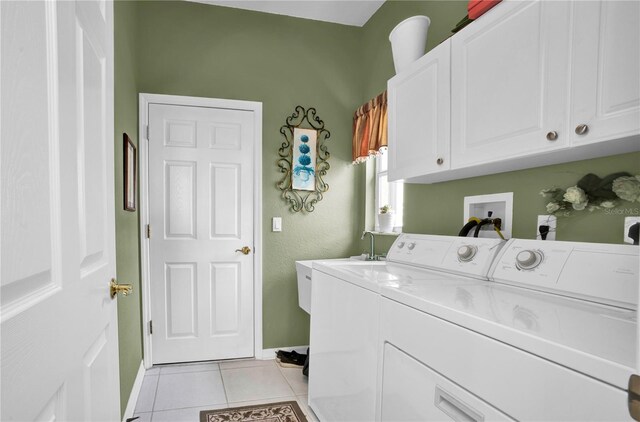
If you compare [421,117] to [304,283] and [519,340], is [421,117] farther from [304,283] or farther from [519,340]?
[304,283]

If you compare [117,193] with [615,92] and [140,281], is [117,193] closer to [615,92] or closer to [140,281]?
[140,281]

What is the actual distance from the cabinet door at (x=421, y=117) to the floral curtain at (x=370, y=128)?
59 cm

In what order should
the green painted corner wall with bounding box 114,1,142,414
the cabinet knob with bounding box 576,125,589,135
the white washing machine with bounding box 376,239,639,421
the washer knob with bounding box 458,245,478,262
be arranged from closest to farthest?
the white washing machine with bounding box 376,239,639,421
the cabinet knob with bounding box 576,125,589,135
the washer knob with bounding box 458,245,478,262
the green painted corner wall with bounding box 114,1,142,414

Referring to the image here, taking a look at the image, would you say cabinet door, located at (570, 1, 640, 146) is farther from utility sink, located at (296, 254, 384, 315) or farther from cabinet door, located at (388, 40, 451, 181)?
utility sink, located at (296, 254, 384, 315)

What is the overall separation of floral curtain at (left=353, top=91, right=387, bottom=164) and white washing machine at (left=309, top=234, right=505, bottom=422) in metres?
0.94

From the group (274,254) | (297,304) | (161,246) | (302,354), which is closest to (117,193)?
(161,246)

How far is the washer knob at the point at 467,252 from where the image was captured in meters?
1.58

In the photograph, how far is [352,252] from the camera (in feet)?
10.8

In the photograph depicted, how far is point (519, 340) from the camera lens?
80 cm

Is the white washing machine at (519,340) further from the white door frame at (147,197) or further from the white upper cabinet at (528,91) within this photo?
the white door frame at (147,197)

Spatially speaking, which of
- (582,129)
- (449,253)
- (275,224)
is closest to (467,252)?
(449,253)

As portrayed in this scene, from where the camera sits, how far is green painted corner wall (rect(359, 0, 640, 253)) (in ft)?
4.22

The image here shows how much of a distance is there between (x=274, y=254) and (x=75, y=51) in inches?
94.2

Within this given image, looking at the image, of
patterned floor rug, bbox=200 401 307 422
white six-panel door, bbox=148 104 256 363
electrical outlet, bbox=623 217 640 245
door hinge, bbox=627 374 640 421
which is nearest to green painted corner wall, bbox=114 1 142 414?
white six-panel door, bbox=148 104 256 363
